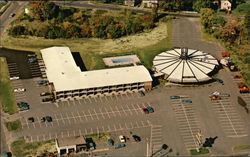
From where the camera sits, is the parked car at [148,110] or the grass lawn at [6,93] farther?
the grass lawn at [6,93]

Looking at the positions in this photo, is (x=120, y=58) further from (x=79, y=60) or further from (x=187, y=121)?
(x=187, y=121)

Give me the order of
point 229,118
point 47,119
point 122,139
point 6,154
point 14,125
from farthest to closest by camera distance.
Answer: point 229,118 → point 47,119 → point 14,125 → point 122,139 → point 6,154

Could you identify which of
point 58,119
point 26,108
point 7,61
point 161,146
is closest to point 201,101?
point 161,146

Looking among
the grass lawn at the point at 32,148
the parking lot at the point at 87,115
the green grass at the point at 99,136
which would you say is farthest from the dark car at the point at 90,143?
the grass lawn at the point at 32,148

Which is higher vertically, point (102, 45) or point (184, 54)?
point (102, 45)

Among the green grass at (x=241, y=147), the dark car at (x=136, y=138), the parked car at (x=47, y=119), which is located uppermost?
the parked car at (x=47, y=119)

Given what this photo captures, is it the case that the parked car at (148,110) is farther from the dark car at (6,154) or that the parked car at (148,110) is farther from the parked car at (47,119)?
the dark car at (6,154)

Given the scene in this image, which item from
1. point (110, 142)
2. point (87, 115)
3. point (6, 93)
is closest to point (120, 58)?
point (87, 115)
